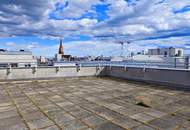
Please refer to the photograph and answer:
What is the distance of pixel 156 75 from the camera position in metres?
9.60

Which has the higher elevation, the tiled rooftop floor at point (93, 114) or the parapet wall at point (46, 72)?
the parapet wall at point (46, 72)

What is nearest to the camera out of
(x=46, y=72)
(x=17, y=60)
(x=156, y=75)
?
(x=156, y=75)

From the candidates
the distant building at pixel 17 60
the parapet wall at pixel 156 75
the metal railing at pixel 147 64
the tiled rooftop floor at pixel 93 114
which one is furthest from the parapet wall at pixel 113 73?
the tiled rooftop floor at pixel 93 114

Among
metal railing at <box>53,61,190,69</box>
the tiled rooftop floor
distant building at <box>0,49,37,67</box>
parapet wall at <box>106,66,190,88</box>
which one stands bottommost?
the tiled rooftop floor

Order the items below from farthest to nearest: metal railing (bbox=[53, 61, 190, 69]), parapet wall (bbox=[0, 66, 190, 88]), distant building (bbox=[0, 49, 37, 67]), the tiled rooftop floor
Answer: distant building (bbox=[0, 49, 37, 67]) < metal railing (bbox=[53, 61, 190, 69]) < parapet wall (bbox=[0, 66, 190, 88]) < the tiled rooftop floor

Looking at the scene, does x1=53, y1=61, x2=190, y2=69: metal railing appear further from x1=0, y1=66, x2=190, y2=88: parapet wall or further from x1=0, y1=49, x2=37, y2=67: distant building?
x1=0, y1=49, x2=37, y2=67: distant building

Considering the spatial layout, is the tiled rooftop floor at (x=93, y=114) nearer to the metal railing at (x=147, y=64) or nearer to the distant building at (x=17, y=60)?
the metal railing at (x=147, y=64)

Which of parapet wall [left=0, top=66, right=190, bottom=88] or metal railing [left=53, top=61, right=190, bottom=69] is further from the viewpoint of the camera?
metal railing [left=53, top=61, right=190, bottom=69]

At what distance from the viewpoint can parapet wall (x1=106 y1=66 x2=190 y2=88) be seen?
826 cm

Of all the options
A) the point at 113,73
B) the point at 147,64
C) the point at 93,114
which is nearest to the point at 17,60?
the point at 113,73

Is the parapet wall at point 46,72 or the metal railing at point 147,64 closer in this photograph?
the metal railing at point 147,64

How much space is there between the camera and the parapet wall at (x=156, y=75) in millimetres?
8263

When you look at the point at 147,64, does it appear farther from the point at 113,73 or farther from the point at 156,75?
the point at 113,73

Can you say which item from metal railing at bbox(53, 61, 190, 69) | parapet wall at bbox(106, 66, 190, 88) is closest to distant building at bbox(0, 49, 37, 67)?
metal railing at bbox(53, 61, 190, 69)
